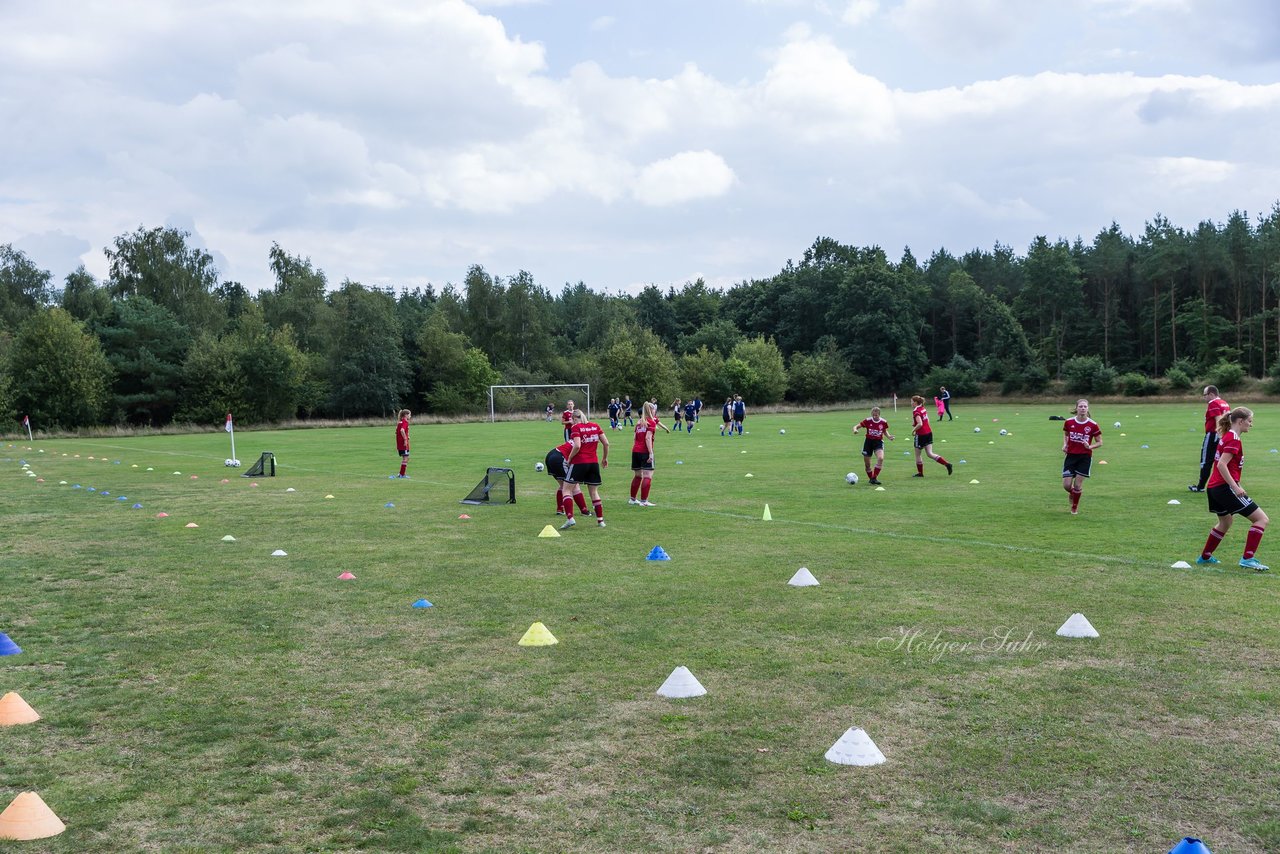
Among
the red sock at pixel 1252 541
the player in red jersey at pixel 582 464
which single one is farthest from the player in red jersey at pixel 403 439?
the red sock at pixel 1252 541

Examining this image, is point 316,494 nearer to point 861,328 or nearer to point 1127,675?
point 1127,675

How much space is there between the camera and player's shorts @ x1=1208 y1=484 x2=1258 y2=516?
37.6 ft

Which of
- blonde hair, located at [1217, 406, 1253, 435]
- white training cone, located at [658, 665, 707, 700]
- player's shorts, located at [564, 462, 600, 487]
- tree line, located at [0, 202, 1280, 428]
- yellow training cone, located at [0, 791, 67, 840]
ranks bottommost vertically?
white training cone, located at [658, 665, 707, 700]

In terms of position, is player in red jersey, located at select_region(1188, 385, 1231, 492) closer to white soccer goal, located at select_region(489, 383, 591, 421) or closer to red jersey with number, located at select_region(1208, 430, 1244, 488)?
red jersey with number, located at select_region(1208, 430, 1244, 488)

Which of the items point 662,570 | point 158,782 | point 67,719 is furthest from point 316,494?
point 158,782

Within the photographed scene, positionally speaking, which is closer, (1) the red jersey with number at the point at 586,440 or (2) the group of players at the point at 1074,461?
(2) the group of players at the point at 1074,461

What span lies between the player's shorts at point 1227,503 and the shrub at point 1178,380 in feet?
262

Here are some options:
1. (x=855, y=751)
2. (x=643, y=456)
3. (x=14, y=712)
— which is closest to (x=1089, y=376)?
(x=643, y=456)

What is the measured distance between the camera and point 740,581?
1127 cm

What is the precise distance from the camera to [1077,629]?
28.0 feet

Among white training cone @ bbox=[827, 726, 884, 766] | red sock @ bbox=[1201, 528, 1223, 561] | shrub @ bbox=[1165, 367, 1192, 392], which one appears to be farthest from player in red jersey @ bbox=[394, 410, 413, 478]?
shrub @ bbox=[1165, 367, 1192, 392]

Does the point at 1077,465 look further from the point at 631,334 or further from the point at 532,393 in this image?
the point at 631,334

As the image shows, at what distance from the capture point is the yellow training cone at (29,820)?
4754 mm

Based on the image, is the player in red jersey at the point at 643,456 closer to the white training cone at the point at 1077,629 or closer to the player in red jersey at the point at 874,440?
the player in red jersey at the point at 874,440
